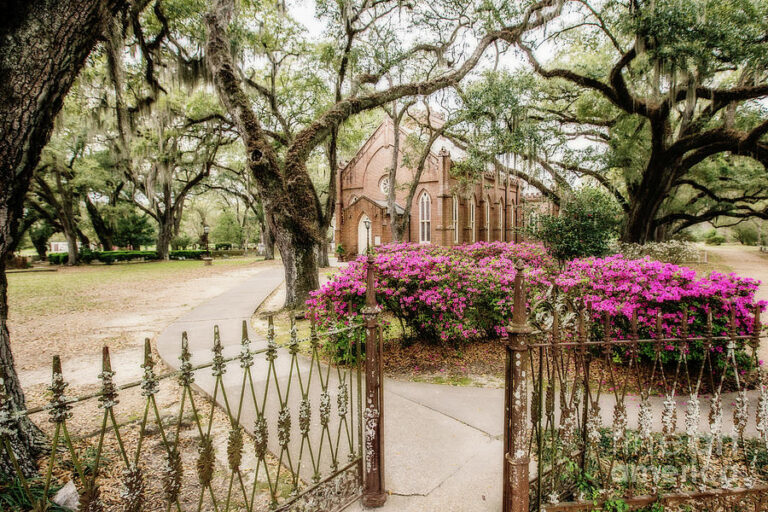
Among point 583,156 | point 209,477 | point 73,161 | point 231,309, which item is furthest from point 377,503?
point 73,161

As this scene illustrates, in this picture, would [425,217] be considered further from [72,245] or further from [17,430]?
[72,245]

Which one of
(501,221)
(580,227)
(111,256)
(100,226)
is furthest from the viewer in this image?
(501,221)

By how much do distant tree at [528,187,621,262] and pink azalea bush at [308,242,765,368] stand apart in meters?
7.78

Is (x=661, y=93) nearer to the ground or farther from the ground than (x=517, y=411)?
farther from the ground

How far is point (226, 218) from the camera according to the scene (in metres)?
47.7

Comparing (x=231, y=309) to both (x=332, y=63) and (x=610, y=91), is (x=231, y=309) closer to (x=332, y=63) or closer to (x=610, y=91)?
(x=332, y=63)

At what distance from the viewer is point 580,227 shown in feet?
43.3

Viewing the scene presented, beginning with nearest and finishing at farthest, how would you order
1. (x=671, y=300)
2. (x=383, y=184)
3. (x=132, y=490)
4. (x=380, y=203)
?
(x=132, y=490) < (x=671, y=300) < (x=380, y=203) < (x=383, y=184)

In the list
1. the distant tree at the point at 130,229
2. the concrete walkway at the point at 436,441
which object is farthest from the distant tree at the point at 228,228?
the concrete walkway at the point at 436,441

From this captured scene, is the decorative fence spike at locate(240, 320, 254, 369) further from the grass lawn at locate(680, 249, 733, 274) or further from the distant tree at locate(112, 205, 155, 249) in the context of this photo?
the distant tree at locate(112, 205, 155, 249)

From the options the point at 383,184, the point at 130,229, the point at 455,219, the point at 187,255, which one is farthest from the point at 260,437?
the point at 187,255

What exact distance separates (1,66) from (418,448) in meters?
4.46

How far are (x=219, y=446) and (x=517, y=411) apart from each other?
2.88 m

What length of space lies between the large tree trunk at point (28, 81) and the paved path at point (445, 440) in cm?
265
